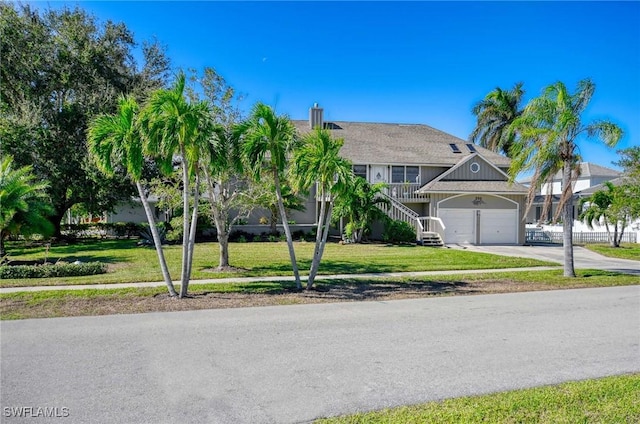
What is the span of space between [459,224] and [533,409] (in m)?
21.8

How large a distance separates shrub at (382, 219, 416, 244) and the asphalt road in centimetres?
1513

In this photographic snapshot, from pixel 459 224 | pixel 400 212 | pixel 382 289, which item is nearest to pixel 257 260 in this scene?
pixel 382 289

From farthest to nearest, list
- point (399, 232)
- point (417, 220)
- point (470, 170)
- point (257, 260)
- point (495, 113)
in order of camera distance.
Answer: point (495, 113) → point (470, 170) → point (417, 220) → point (399, 232) → point (257, 260)

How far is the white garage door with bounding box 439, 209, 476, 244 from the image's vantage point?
990 inches

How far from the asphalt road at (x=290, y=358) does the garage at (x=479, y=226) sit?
1596 centimetres

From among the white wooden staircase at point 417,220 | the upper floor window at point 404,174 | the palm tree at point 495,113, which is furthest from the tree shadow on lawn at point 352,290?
the palm tree at point 495,113

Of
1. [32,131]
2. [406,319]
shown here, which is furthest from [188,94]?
[32,131]

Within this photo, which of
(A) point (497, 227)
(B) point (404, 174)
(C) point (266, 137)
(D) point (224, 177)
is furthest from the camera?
(B) point (404, 174)

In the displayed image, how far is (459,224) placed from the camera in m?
25.2

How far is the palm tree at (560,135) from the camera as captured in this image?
1366cm

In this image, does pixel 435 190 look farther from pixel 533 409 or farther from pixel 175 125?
pixel 533 409

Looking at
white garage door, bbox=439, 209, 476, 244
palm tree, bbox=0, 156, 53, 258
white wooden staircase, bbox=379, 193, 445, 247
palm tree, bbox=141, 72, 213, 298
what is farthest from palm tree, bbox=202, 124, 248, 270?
white garage door, bbox=439, 209, 476, 244

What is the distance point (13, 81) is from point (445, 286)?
2432 cm

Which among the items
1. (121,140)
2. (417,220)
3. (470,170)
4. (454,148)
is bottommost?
(417,220)
